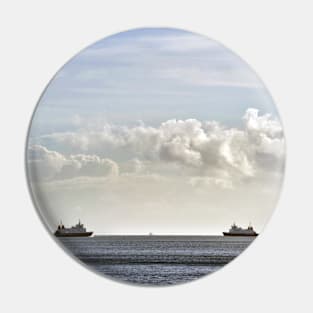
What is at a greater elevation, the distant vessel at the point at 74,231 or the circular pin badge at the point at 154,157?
the circular pin badge at the point at 154,157

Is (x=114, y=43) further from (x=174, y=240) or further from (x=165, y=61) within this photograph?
(x=174, y=240)

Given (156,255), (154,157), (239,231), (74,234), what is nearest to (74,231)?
(74,234)

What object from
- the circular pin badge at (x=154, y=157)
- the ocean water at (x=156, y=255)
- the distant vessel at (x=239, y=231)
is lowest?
the ocean water at (x=156, y=255)

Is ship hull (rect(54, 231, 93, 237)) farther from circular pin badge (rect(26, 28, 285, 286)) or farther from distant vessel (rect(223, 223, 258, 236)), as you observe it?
distant vessel (rect(223, 223, 258, 236))

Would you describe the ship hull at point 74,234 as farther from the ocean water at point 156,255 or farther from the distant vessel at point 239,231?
the distant vessel at point 239,231

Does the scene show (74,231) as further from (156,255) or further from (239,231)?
(239,231)

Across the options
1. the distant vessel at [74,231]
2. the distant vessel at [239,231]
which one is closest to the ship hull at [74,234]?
the distant vessel at [74,231]

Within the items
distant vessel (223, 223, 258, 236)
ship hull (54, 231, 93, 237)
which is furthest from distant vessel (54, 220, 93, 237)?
distant vessel (223, 223, 258, 236)

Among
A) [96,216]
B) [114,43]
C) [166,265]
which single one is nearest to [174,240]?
[166,265]
